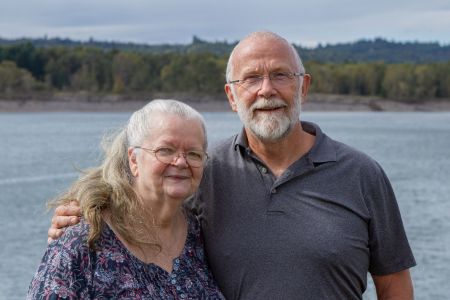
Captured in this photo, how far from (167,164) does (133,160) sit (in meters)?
0.12

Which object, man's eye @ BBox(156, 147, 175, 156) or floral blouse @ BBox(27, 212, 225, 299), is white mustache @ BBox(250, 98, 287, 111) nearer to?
man's eye @ BBox(156, 147, 175, 156)

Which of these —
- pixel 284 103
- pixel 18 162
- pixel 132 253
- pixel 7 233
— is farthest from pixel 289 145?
pixel 18 162

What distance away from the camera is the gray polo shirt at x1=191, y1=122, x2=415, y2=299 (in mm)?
2793

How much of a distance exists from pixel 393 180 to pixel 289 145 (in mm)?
19474

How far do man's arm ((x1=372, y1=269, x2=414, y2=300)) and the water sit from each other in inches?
32.1

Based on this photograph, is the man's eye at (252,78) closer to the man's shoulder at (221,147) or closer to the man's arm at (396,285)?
the man's shoulder at (221,147)

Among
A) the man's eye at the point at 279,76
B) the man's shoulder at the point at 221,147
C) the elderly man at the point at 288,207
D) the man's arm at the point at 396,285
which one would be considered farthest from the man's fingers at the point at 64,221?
A: the man's arm at the point at 396,285

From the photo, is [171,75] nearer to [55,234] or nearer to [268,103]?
[268,103]

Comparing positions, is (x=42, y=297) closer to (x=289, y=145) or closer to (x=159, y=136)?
(x=159, y=136)

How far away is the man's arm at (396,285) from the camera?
2.97m

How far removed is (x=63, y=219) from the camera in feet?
8.23

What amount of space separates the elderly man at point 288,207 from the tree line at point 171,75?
64.7 meters

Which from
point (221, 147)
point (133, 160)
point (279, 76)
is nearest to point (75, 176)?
Result: point (221, 147)

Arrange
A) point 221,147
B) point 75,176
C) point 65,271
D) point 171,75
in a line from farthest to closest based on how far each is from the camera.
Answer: point 171,75, point 75,176, point 221,147, point 65,271
